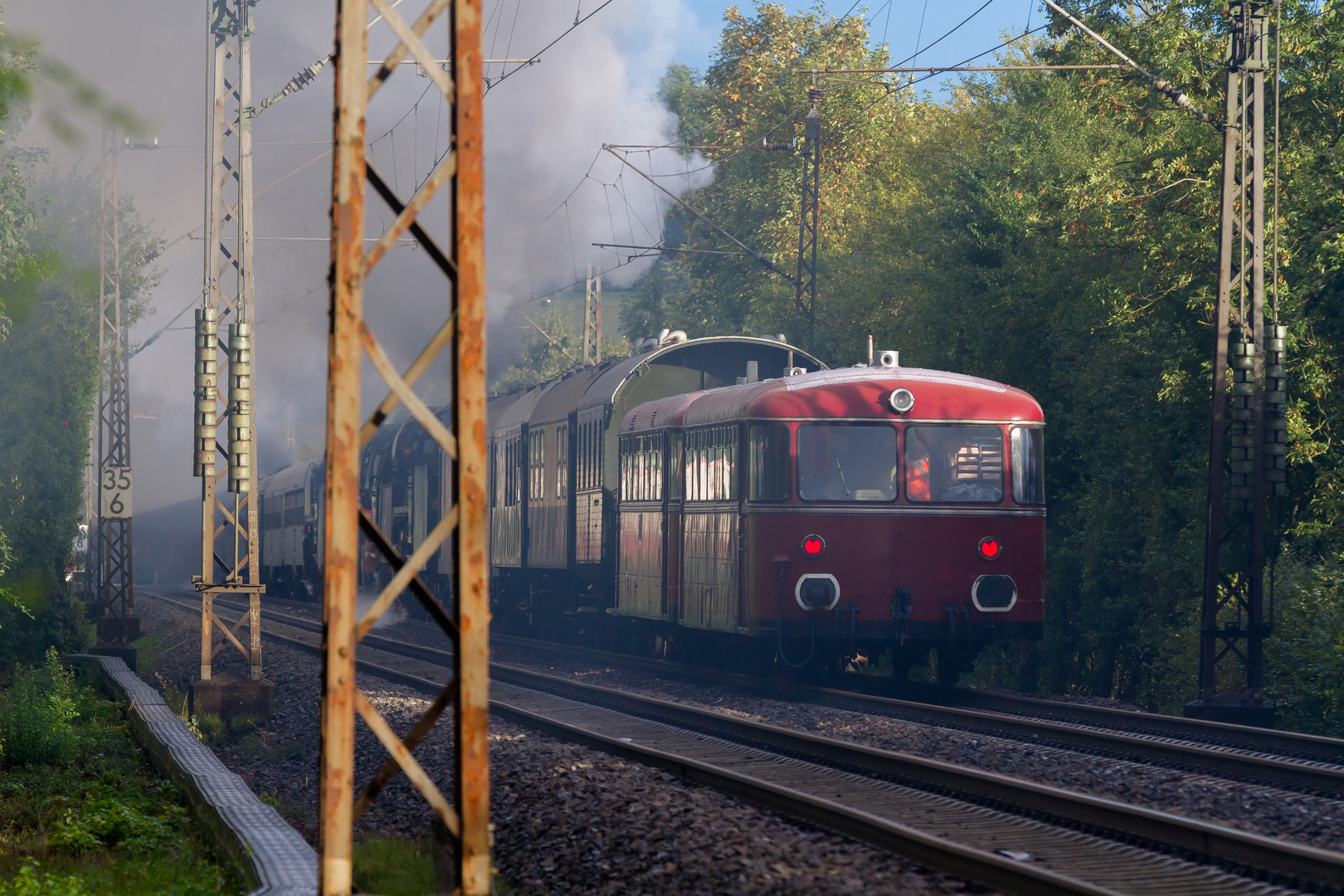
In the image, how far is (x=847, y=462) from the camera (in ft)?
50.1

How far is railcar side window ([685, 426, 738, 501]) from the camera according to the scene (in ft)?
52.0

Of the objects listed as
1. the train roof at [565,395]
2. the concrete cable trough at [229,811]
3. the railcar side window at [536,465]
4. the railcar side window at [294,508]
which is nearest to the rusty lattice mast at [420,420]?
the concrete cable trough at [229,811]

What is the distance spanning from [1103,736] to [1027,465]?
14.0 ft

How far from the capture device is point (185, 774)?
412 inches

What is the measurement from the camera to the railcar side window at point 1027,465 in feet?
50.8

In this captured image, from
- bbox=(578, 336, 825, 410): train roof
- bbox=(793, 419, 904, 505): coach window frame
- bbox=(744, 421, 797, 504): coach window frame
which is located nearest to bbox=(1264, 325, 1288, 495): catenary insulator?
bbox=(793, 419, 904, 505): coach window frame

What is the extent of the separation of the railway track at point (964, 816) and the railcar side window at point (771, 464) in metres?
2.48

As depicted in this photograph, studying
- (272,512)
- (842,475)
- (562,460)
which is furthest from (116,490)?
(272,512)

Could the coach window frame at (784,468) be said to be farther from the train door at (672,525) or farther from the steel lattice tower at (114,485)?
the steel lattice tower at (114,485)

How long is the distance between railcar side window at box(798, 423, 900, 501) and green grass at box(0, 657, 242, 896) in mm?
6867

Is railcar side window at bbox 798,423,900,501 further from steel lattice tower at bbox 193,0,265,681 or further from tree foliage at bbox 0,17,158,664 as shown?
tree foliage at bbox 0,17,158,664

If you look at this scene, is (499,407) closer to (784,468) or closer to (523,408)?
(523,408)

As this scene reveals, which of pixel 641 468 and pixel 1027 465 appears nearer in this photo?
pixel 1027 465

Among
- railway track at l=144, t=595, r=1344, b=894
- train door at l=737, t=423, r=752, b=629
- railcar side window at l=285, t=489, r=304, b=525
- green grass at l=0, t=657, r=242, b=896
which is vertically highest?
railcar side window at l=285, t=489, r=304, b=525
